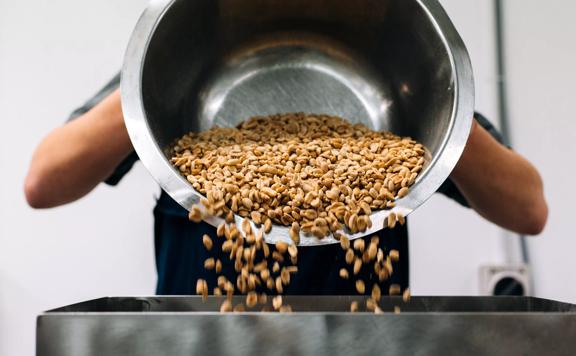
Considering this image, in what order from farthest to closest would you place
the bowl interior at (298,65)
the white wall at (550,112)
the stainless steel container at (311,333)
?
the white wall at (550,112), the bowl interior at (298,65), the stainless steel container at (311,333)

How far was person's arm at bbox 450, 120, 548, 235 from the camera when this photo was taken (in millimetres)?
826

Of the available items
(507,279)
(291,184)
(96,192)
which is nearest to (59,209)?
(96,192)

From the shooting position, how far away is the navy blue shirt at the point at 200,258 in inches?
32.2

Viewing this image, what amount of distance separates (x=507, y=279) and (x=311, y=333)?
0.99 meters

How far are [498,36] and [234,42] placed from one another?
777 mm

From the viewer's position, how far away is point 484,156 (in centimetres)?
83

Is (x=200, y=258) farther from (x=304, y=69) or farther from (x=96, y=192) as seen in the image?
(x=96, y=192)

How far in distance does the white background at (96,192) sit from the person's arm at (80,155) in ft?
1.59

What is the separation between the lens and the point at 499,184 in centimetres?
87

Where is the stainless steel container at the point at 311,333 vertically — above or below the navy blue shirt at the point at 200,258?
below

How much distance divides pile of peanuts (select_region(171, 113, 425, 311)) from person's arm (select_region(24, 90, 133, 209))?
0.11 m

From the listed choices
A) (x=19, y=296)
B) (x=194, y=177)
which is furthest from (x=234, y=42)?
(x=19, y=296)

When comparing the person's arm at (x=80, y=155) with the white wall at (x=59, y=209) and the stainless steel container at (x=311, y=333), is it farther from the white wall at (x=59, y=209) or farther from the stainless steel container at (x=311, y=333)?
the white wall at (x=59, y=209)

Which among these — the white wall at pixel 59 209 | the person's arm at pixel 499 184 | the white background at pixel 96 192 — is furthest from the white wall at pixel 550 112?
the white wall at pixel 59 209
